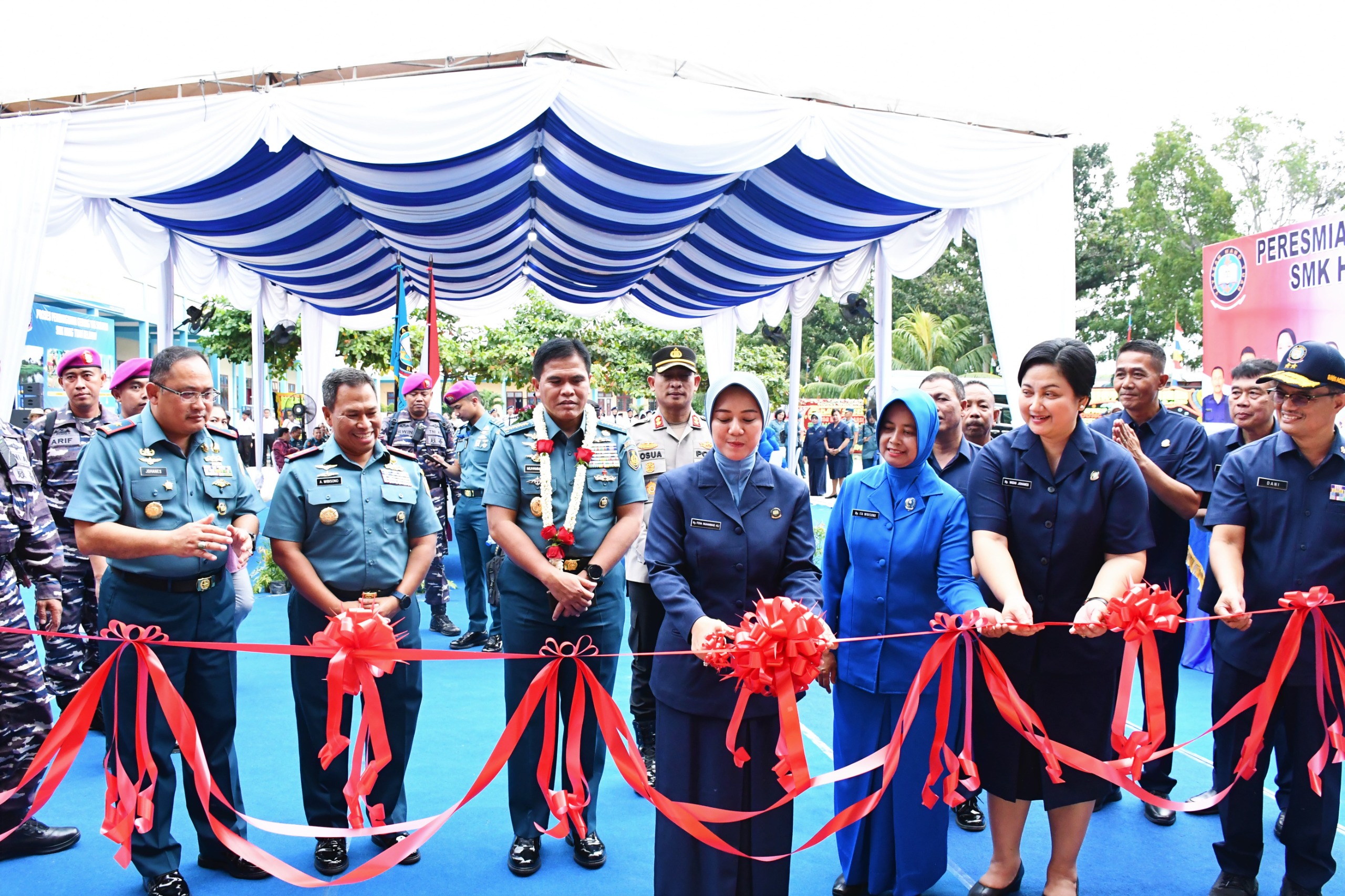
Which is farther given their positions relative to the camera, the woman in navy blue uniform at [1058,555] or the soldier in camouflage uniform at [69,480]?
the soldier in camouflage uniform at [69,480]

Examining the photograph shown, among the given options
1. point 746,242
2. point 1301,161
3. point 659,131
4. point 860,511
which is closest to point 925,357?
point 1301,161

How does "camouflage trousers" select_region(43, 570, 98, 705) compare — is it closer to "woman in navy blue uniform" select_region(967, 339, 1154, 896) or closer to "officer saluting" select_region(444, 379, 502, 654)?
"officer saluting" select_region(444, 379, 502, 654)

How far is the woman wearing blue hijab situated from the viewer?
2635 millimetres

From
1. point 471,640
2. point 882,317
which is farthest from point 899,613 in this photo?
point 882,317

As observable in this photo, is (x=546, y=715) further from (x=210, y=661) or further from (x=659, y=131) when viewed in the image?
(x=659, y=131)

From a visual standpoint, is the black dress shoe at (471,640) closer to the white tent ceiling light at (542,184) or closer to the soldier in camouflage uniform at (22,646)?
the soldier in camouflage uniform at (22,646)

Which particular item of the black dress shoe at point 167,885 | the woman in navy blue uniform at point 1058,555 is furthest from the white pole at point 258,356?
the woman in navy blue uniform at point 1058,555

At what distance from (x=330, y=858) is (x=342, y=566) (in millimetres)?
979

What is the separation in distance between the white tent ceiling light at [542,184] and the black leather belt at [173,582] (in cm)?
280

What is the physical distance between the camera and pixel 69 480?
4371mm

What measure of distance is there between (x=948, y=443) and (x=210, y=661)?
9.09 feet

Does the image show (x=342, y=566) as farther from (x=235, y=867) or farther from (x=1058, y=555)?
(x=1058, y=555)

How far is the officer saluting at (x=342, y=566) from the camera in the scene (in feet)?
9.67

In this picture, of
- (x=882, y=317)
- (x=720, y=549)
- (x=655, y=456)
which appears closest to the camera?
(x=720, y=549)
